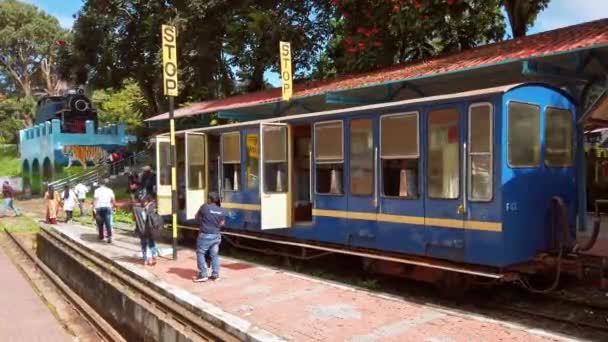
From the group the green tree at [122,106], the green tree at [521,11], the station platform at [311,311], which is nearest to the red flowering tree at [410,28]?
the green tree at [521,11]

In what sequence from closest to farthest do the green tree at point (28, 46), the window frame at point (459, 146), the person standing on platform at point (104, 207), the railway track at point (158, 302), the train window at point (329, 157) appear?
1. the railway track at point (158, 302)
2. the window frame at point (459, 146)
3. the train window at point (329, 157)
4. the person standing on platform at point (104, 207)
5. the green tree at point (28, 46)

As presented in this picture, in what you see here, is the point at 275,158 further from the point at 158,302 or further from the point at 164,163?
the point at 164,163

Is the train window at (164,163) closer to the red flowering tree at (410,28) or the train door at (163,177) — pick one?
the train door at (163,177)

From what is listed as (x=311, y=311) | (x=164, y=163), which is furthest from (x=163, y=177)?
(x=311, y=311)

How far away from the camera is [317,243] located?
1012 cm

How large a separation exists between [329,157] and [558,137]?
345 cm

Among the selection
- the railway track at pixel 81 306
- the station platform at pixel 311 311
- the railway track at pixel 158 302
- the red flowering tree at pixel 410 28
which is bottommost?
the railway track at pixel 81 306

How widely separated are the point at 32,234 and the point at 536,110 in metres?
20.9

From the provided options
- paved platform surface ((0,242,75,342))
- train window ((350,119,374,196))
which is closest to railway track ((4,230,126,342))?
paved platform surface ((0,242,75,342))

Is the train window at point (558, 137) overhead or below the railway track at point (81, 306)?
overhead

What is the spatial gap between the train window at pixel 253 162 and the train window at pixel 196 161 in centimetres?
190

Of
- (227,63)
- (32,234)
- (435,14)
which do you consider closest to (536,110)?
(435,14)

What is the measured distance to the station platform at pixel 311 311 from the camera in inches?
253

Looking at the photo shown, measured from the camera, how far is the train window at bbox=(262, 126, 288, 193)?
10531mm
